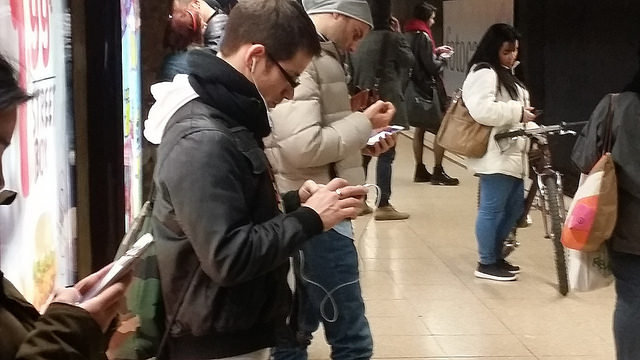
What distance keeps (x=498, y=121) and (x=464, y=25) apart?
6.61 m

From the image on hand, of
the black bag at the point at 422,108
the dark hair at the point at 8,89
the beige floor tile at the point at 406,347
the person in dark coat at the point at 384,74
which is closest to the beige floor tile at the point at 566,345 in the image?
the beige floor tile at the point at 406,347

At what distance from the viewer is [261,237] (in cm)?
206

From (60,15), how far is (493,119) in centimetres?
348

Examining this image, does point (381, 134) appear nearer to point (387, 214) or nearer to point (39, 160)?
point (39, 160)

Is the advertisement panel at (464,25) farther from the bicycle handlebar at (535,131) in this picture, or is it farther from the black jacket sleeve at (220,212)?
the black jacket sleeve at (220,212)

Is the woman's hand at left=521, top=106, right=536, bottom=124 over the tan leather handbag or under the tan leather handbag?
over

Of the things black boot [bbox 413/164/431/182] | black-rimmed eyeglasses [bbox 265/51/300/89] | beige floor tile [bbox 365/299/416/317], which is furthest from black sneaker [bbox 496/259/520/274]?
black-rimmed eyeglasses [bbox 265/51/300/89]

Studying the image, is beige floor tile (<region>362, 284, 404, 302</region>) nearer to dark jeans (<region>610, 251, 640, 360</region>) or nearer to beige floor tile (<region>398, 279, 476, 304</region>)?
beige floor tile (<region>398, 279, 476, 304</region>)

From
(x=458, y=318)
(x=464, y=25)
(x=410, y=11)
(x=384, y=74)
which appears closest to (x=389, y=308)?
(x=458, y=318)

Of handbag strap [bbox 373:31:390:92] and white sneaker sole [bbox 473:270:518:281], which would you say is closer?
white sneaker sole [bbox 473:270:518:281]

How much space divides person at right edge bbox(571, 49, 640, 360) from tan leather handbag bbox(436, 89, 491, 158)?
6.65ft

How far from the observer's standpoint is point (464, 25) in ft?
38.5

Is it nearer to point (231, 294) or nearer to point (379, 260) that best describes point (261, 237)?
point (231, 294)

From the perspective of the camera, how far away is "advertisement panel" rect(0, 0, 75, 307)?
1969 mm
